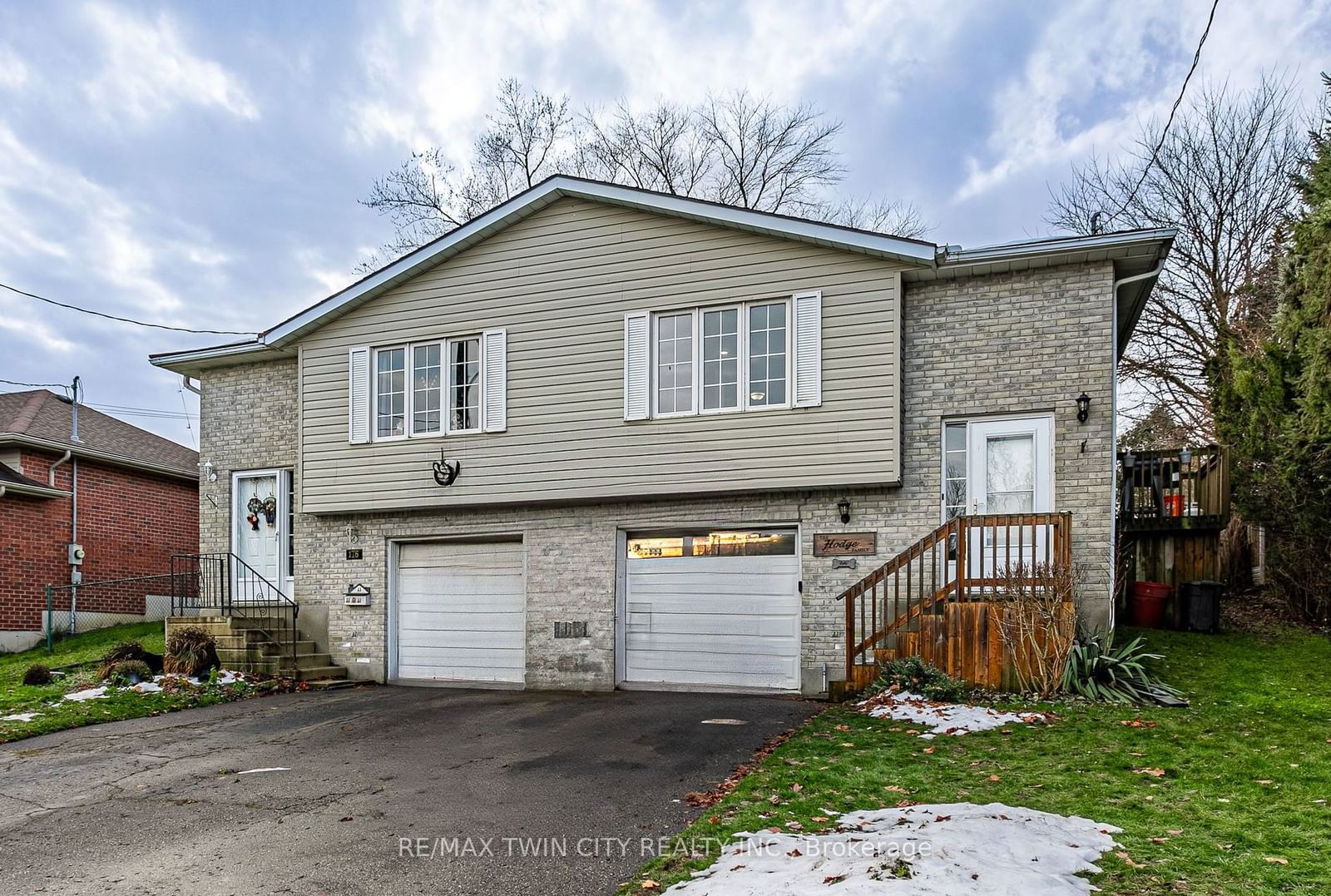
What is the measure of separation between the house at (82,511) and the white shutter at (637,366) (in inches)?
466

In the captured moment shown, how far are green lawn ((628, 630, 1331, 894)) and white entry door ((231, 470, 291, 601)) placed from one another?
9002 millimetres

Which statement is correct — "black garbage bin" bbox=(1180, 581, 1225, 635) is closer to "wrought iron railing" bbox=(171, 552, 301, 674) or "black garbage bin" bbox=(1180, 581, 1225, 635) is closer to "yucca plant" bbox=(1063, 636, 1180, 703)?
"yucca plant" bbox=(1063, 636, 1180, 703)

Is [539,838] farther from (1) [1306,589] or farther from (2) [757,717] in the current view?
(1) [1306,589]

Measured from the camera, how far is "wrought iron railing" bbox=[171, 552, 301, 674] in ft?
40.9

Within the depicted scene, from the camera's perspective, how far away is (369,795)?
6016mm

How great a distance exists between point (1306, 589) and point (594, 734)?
946 centimetres

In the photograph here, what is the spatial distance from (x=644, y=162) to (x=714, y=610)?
1492cm

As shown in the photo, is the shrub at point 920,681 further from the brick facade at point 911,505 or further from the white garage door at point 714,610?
the white garage door at point 714,610

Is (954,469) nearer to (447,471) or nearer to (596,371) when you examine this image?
(596,371)

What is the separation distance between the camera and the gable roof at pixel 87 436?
652 inches

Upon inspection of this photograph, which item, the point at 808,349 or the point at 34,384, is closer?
the point at 808,349

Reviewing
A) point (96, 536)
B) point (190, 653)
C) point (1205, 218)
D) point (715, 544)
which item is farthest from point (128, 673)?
point (1205, 218)

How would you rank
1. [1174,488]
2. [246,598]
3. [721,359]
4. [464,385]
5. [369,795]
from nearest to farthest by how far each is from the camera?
[369,795], [721,359], [464,385], [1174,488], [246,598]

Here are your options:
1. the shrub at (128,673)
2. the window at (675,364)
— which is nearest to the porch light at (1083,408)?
the window at (675,364)
